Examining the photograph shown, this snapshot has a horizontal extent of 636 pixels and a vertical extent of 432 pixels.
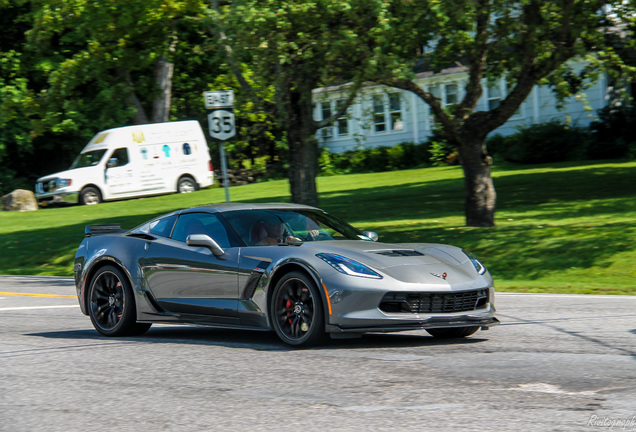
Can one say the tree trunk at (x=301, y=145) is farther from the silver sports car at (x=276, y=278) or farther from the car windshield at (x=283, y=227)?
the car windshield at (x=283, y=227)

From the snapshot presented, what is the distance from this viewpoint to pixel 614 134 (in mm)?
32844

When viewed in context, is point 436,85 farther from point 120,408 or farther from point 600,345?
point 120,408

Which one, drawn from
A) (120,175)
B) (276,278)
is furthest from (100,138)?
(276,278)

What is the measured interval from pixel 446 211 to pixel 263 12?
28.7 ft

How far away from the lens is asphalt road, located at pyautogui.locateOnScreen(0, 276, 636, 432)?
511 cm

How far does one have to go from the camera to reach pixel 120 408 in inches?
222

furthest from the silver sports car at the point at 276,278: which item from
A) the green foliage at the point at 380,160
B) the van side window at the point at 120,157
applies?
the green foliage at the point at 380,160

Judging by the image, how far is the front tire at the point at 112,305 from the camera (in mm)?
8992

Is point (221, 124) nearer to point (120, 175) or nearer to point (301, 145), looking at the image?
point (301, 145)

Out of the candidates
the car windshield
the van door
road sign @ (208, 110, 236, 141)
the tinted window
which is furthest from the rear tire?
the tinted window

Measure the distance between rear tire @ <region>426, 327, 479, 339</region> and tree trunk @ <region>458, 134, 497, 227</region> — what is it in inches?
406

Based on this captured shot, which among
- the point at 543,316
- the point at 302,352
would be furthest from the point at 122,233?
the point at 543,316

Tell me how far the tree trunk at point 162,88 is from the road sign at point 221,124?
61.2 feet

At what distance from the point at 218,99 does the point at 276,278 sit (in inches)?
303
